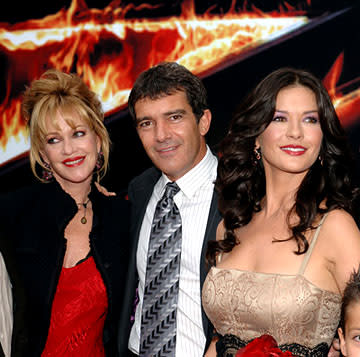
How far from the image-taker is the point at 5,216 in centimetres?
278

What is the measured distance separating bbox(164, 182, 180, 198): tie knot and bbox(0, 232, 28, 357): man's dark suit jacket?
75cm

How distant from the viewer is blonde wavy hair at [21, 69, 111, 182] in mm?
2867

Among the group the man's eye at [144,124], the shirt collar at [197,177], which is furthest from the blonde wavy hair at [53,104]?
the shirt collar at [197,177]

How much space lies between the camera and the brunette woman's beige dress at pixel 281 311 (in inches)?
85.1

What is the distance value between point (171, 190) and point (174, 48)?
60.4 inches

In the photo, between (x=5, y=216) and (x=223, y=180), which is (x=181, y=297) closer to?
(x=223, y=180)

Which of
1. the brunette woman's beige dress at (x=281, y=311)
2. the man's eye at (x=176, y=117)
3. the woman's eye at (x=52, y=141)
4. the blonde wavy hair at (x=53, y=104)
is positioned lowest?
the brunette woman's beige dress at (x=281, y=311)

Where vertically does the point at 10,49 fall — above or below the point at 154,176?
above

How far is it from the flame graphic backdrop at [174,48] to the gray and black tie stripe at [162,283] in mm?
1311

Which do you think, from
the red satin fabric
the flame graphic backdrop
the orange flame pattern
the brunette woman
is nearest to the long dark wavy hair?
the brunette woman

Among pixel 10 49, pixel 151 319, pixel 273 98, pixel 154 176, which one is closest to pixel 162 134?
pixel 154 176

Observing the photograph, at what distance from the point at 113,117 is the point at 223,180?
1590mm

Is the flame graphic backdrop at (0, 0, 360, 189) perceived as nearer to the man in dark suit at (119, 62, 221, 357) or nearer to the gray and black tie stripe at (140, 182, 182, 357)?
the man in dark suit at (119, 62, 221, 357)

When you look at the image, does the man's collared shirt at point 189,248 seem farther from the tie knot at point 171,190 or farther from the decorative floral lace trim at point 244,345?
the decorative floral lace trim at point 244,345
